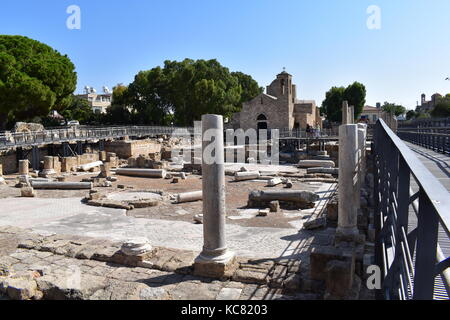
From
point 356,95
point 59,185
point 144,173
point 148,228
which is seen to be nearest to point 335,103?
point 356,95

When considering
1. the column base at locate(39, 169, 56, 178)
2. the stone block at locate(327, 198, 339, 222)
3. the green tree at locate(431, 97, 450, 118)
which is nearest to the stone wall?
the column base at locate(39, 169, 56, 178)

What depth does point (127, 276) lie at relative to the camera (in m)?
7.11

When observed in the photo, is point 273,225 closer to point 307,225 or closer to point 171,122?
point 307,225

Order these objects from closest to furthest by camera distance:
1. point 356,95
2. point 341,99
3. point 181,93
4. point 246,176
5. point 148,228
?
point 148,228 → point 246,176 → point 181,93 → point 356,95 → point 341,99

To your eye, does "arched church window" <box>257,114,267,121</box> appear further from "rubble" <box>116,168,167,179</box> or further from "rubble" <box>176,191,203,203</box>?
"rubble" <box>176,191,203,203</box>

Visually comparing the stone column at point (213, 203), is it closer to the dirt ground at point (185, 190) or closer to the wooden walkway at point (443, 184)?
the wooden walkway at point (443, 184)

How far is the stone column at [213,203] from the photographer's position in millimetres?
6883

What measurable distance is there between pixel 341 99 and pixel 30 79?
1926 inches

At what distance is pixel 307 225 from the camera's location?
10234mm

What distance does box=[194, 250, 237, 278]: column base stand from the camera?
682 cm

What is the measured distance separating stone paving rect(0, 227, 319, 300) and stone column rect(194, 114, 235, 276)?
0.24 m

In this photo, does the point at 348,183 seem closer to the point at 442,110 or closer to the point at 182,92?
the point at 182,92

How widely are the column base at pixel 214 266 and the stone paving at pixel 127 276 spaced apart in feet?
0.29
